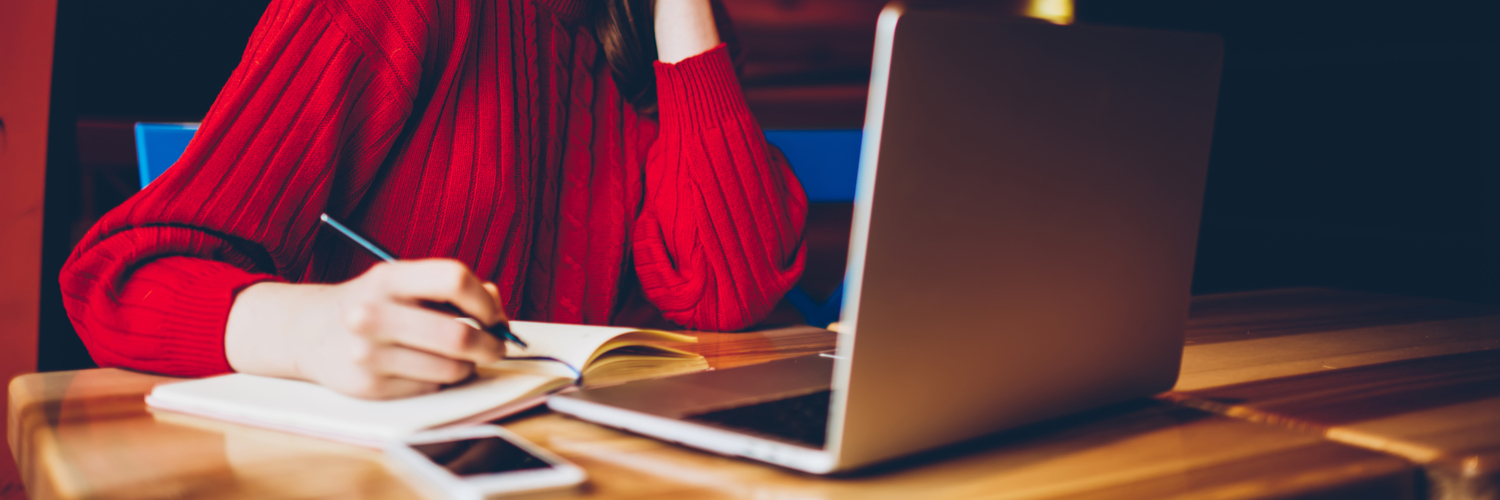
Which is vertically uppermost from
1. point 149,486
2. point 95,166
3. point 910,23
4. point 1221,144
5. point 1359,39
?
point 1359,39

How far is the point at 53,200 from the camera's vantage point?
1.50m

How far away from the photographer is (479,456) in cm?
43

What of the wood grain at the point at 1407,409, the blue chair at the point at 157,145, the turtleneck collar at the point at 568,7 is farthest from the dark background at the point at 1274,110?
the wood grain at the point at 1407,409

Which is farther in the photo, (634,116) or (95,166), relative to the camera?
(95,166)

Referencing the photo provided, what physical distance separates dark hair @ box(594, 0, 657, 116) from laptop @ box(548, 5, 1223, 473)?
0.69 metres

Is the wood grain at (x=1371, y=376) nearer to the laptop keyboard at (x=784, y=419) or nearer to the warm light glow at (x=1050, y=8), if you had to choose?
the laptop keyboard at (x=784, y=419)

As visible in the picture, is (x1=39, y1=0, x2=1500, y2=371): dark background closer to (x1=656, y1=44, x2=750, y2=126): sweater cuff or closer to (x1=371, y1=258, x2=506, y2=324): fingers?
(x1=656, y1=44, x2=750, y2=126): sweater cuff

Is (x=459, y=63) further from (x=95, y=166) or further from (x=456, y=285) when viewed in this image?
(x=95, y=166)

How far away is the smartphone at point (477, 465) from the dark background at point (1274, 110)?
147cm

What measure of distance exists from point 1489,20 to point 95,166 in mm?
2990

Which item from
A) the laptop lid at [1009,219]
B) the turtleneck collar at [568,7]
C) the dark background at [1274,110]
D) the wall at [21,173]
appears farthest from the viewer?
the dark background at [1274,110]

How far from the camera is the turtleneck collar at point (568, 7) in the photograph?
1090mm

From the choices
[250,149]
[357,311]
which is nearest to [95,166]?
[250,149]

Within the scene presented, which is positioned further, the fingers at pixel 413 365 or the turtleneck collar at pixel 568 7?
the turtleneck collar at pixel 568 7
